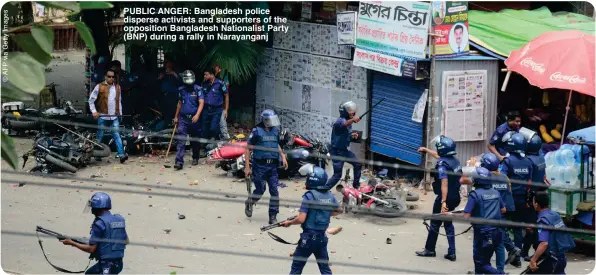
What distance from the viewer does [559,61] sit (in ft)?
45.3

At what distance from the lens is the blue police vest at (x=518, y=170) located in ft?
39.1

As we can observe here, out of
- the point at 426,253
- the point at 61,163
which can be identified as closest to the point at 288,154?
the point at 61,163

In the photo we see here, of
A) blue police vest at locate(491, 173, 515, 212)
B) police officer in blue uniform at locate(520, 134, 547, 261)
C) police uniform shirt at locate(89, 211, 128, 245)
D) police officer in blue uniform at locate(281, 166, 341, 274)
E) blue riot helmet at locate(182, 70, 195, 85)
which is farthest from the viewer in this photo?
blue riot helmet at locate(182, 70, 195, 85)

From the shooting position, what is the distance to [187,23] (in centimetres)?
1759

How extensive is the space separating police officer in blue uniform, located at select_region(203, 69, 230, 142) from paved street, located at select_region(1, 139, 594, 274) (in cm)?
91

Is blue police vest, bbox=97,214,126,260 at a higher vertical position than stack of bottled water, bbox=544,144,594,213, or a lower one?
lower

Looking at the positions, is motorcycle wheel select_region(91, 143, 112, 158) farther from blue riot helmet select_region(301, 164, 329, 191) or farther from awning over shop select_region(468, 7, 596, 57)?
blue riot helmet select_region(301, 164, 329, 191)

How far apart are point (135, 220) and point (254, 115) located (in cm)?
568

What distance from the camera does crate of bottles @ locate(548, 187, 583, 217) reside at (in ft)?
39.4

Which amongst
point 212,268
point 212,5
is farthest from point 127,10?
point 212,268

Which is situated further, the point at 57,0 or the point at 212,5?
the point at 212,5

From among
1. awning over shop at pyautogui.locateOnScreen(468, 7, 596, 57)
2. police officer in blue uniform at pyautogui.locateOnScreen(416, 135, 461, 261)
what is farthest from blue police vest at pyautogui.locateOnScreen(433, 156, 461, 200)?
awning over shop at pyautogui.locateOnScreen(468, 7, 596, 57)

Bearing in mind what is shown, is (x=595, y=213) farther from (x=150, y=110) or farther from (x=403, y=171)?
(x=150, y=110)

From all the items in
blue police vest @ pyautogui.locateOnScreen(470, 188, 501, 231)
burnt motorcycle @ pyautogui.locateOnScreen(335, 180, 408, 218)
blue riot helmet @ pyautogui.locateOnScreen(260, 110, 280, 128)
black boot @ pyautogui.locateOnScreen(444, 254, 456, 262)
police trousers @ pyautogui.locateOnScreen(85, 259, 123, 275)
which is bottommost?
black boot @ pyautogui.locateOnScreen(444, 254, 456, 262)
